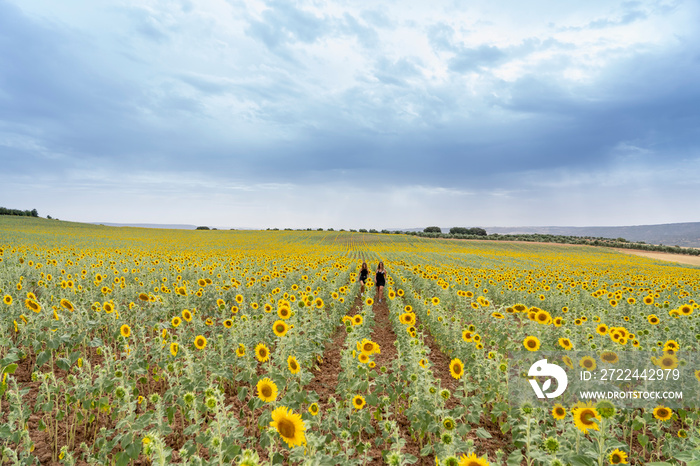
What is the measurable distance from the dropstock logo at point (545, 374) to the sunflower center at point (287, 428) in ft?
11.8

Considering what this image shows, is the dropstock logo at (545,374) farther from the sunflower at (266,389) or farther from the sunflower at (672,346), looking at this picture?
the sunflower at (266,389)

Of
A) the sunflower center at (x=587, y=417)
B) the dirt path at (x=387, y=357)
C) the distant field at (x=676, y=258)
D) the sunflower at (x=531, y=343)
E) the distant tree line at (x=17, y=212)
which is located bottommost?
the distant field at (x=676, y=258)

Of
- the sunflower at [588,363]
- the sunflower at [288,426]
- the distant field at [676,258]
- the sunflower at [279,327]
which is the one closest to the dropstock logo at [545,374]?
the sunflower at [588,363]

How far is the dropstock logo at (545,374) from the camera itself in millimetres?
4652

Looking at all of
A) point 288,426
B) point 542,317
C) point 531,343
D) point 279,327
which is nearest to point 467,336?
point 542,317

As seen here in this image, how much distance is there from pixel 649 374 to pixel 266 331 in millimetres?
6461

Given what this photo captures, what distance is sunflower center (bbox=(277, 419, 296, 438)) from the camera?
282cm

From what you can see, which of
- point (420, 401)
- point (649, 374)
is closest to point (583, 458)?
point (420, 401)

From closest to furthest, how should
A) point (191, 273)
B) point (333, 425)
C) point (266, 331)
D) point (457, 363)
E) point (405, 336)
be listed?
point (333, 425) → point (457, 363) → point (266, 331) → point (405, 336) → point (191, 273)

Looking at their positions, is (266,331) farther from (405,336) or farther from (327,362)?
(405,336)

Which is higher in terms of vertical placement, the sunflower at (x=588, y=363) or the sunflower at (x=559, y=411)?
the sunflower at (x=588, y=363)

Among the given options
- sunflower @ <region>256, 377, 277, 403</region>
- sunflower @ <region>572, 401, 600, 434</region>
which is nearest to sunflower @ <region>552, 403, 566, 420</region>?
sunflower @ <region>572, 401, 600, 434</region>

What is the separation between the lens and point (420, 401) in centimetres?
432

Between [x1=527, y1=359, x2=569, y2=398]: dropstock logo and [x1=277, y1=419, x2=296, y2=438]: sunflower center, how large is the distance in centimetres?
360
